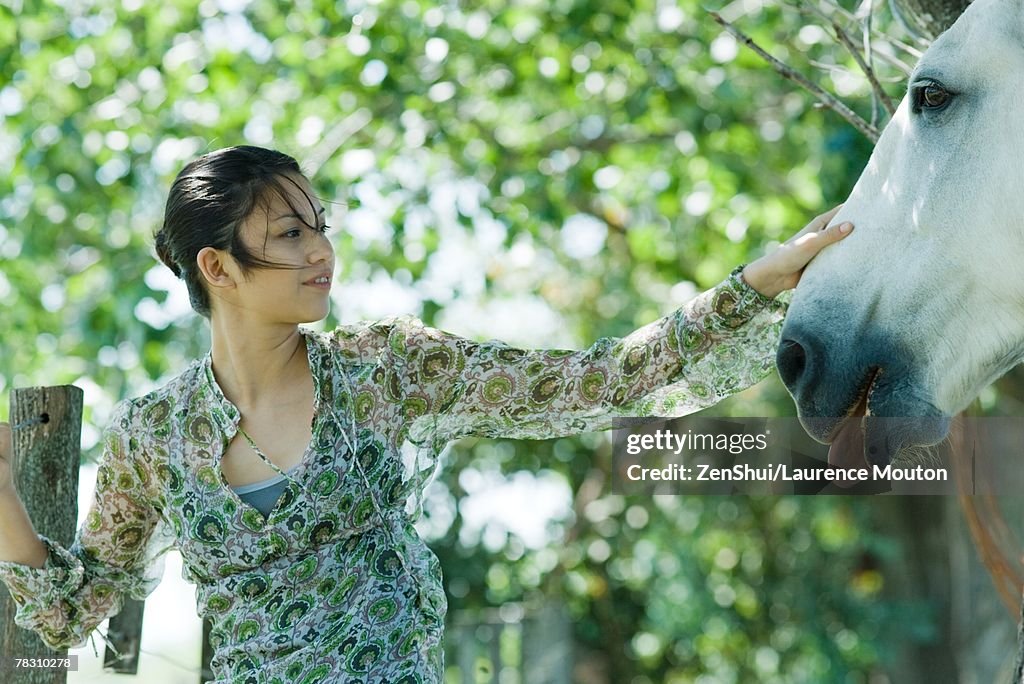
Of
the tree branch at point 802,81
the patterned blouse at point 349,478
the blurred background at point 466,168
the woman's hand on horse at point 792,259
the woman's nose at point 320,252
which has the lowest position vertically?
the blurred background at point 466,168

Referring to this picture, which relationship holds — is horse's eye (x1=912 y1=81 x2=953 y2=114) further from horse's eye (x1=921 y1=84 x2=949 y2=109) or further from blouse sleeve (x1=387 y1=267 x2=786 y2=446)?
blouse sleeve (x1=387 y1=267 x2=786 y2=446)

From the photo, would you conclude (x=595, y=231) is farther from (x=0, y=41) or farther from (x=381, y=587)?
(x=381, y=587)

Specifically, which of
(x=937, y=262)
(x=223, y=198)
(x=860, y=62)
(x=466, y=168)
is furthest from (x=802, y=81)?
(x=466, y=168)

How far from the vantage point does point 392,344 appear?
182 cm

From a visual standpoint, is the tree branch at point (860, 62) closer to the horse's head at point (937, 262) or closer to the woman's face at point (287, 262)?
the horse's head at point (937, 262)

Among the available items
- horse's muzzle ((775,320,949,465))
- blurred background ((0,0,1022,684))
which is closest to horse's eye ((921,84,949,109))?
horse's muzzle ((775,320,949,465))

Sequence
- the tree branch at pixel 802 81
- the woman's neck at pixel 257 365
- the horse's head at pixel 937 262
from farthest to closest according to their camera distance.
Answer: the tree branch at pixel 802 81
the woman's neck at pixel 257 365
the horse's head at pixel 937 262

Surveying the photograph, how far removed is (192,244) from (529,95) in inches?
145

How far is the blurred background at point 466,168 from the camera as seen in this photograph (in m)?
4.69

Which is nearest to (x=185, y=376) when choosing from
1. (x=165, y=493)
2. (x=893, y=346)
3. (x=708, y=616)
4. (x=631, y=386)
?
(x=165, y=493)

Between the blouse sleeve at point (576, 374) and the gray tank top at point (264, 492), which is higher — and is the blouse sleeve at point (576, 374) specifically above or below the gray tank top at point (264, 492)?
above

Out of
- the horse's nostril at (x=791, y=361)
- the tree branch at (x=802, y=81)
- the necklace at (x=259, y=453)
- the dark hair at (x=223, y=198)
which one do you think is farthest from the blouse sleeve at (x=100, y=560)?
the tree branch at (x=802, y=81)

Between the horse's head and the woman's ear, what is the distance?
2.74 ft

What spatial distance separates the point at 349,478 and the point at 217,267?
389 millimetres
